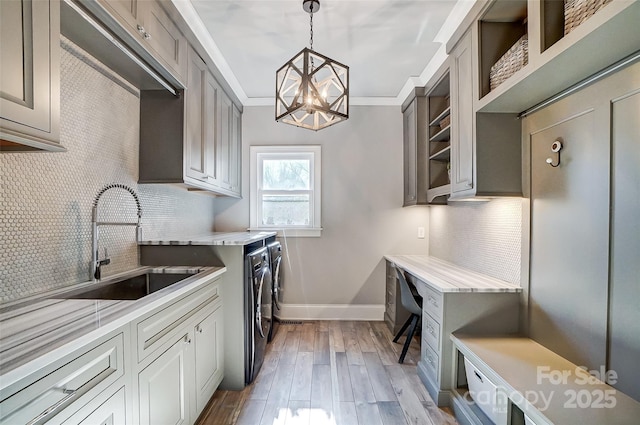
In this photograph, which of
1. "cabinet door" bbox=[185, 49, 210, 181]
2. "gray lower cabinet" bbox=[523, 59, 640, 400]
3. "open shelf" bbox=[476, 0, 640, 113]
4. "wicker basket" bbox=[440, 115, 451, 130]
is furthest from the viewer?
"wicker basket" bbox=[440, 115, 451, 130]

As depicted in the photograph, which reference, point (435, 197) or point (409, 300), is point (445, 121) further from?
point (409, 300)

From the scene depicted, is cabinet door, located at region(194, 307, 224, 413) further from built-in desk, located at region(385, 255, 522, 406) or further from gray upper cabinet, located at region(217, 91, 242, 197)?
built-in desk, located at region(385, 255, 522, 406)

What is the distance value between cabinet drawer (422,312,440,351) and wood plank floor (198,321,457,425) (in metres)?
0.36

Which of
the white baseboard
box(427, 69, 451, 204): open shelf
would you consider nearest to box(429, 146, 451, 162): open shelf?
box(427, 69, 451, 204): open shelf

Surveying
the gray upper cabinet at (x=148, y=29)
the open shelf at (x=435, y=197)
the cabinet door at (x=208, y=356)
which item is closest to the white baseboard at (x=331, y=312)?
the open shelf at (x=435, y=197)

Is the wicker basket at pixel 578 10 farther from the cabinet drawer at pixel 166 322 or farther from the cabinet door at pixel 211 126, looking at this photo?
the cabinet door at pixel 211 126

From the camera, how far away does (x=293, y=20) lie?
214 cm

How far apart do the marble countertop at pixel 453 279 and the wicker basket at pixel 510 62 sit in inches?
50.9

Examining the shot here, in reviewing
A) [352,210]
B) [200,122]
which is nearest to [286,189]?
[352,210]

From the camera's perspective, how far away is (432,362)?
213 cm

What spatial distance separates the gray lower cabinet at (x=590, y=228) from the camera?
1.24 metres

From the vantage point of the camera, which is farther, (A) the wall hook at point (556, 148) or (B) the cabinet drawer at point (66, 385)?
(A) the wall hook at point (556, 148)

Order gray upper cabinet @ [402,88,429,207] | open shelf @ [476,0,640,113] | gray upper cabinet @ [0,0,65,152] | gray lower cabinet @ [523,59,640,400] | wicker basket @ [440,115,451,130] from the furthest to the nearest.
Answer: gray upper cabinet @ [402,88,429,207] → wicker basket @ [440,115,451,130] → gray lower cabinet @ [523,59,640,400] → open shelf @ [476,0,640,113] → gray upper cabinet @ [0,0,65,152]

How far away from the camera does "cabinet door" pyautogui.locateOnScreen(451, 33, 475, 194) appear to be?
2002 millimetres
